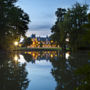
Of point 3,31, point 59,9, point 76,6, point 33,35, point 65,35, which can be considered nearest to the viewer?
point 3,31

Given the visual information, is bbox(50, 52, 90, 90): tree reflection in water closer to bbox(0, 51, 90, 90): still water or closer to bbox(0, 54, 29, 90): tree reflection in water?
bbox(0, 51, 90, 90): still water

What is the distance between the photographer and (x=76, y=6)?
117 ft

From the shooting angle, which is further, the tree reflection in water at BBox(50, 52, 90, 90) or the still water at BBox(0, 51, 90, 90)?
the tree reflection in water at BBox(50, 52, 90, 90)

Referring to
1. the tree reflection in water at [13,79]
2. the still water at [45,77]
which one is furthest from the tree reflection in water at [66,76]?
the tree reflection in water at [13,79]

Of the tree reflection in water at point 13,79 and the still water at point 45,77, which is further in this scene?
the tree reflection in water at point 13,79

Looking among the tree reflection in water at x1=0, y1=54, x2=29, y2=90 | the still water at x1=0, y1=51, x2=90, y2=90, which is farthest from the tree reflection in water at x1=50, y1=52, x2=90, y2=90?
the tree reflection in water at x1=0, y1=54, x2=29, y2=90

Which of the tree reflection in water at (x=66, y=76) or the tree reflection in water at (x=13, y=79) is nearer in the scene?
the tree reflection in water at (x=13, y=79)

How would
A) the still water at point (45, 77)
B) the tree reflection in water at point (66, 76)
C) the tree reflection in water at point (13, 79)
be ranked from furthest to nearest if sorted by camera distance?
the tree reflection in water at point (66, 76)
the tree reflection in water at point (13, 79)
the still water at point (45, 77)

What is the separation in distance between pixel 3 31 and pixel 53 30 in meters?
38.5

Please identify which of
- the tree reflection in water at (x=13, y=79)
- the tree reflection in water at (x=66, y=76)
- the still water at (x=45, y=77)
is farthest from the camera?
the tree reflection in water at (x=66, y=76)

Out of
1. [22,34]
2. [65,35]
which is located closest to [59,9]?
[22,34]

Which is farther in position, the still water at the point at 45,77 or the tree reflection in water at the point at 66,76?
the tree reflection in water at the point at 66,76

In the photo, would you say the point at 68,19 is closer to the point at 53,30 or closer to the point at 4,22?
the point at 4,22

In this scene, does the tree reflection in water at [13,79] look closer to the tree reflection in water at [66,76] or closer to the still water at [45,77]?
the still water at [45,77]
